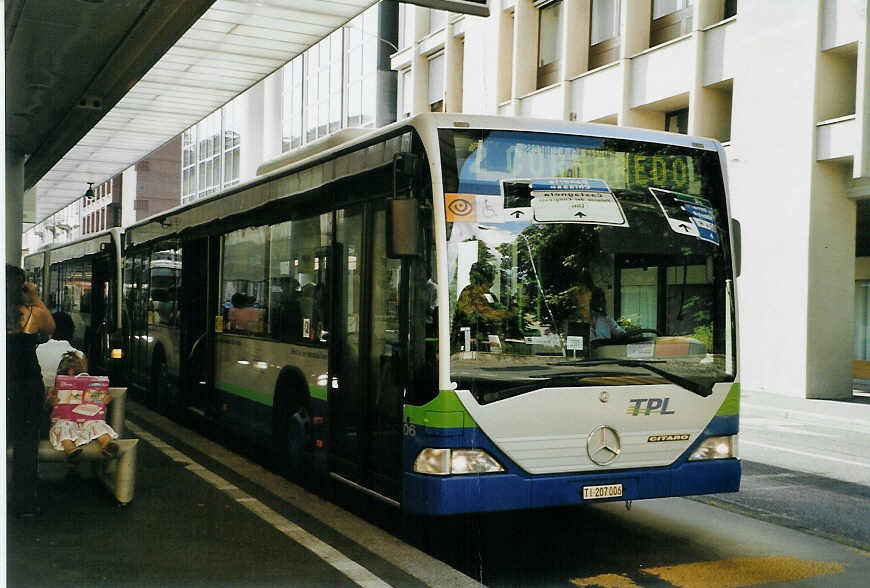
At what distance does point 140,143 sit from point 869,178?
1604 centimetres

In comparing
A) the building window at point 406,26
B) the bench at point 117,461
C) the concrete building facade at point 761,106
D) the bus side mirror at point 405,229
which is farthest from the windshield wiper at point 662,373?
the building window at point 406,26

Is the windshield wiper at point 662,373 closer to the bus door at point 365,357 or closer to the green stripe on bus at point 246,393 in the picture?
the bus door at point 365,357

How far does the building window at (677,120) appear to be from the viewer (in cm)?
2547

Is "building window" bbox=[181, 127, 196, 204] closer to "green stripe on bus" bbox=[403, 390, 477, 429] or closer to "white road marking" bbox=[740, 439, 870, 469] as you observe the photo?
"white road marking" bbox=[740, 439, 870, 469]

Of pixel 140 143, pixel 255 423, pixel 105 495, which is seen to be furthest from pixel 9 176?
pixel 105 495

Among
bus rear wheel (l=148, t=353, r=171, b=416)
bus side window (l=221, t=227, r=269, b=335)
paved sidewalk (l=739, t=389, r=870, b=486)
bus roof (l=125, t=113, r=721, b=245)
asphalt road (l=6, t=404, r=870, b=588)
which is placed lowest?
paved sidewalk (l=739, t=389, r=870, b=486)

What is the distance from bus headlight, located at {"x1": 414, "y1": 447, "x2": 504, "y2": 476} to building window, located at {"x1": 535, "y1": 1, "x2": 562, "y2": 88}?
80.4 ft

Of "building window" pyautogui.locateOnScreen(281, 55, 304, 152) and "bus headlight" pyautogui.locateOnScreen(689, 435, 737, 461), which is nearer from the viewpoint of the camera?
"bus headlight" pyautogui.locateOnScreen(689, 435, 737, 461)

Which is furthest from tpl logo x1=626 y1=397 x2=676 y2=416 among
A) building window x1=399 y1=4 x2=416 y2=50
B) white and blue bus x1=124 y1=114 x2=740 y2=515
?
building window x1=399 y1=4 x2=416 y2=50

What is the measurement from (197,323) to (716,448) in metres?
7.52

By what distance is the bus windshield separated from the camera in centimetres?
644

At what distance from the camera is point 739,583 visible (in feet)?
20.4

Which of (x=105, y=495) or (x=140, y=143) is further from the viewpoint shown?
(x=140, y=143)

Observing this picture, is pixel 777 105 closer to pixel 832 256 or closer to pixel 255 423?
pixel 832 256
